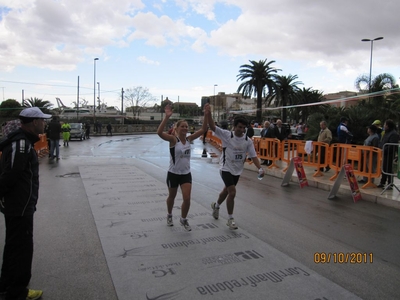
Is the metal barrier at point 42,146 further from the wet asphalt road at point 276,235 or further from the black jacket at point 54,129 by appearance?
the wet asphalt road at point 276,235

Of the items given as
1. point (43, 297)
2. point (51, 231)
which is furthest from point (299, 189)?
point (43, 297)

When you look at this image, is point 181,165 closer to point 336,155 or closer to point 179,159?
point 179,159

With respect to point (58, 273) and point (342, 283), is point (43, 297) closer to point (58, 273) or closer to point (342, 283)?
point (58, 273)

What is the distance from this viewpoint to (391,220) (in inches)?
251

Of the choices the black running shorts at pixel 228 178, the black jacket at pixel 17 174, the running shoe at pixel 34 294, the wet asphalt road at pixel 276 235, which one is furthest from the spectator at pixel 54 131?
the running shoe at pixel 34 294

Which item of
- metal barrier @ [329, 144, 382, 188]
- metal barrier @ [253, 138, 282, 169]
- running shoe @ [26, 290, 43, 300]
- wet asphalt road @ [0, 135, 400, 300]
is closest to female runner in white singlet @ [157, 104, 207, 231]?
wet asphalt road @ [0, 135, 400, 300]

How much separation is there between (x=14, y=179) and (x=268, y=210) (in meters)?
5.04

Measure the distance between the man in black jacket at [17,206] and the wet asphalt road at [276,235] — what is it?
36 cm

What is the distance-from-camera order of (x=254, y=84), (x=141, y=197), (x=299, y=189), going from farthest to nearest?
(x=254, y=84) → (x=299, y=189) → (x=141, y=197)

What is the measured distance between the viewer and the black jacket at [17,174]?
3090mm

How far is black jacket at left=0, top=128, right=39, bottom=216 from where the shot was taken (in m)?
3.09

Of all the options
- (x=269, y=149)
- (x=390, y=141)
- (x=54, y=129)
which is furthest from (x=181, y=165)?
(x=54, y=129)
